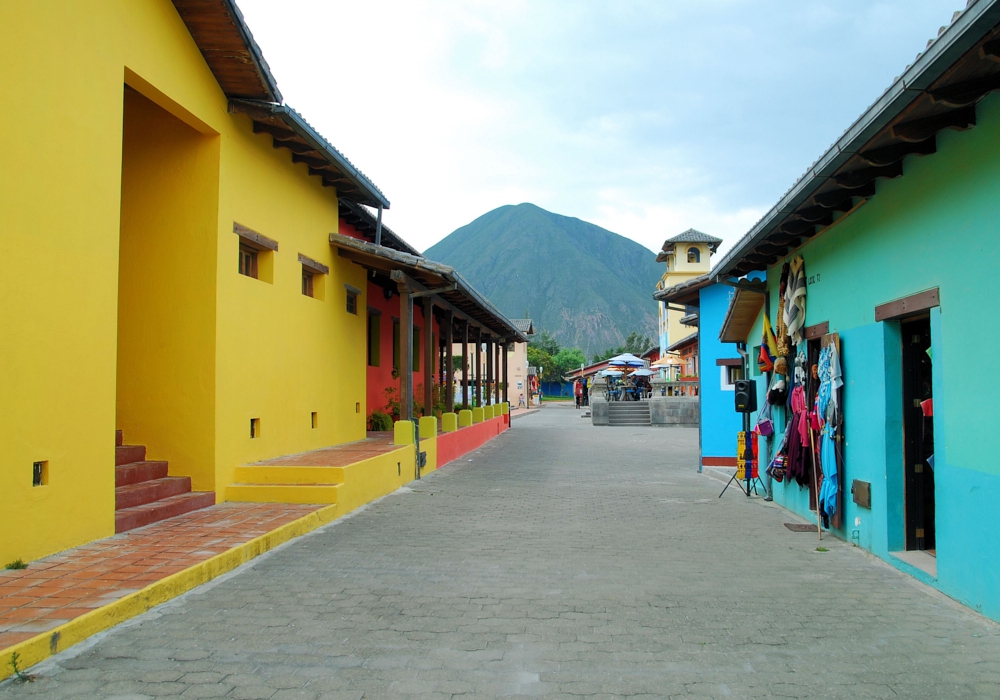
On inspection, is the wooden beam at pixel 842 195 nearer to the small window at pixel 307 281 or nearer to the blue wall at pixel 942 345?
the blue wall at pixel 942 345

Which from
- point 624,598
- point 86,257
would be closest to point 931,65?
point 624,598

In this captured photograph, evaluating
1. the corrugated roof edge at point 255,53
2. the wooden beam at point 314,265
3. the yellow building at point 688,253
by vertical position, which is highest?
the yellow building at point 688,253

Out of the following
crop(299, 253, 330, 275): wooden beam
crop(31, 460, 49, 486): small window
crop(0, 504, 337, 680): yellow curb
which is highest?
crop(299, 253, 330, 275): wooden beam

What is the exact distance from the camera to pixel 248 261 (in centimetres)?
912

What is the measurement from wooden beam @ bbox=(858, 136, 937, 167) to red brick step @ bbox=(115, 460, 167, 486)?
7.29 metres

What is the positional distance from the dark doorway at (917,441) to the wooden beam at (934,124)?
1.76m

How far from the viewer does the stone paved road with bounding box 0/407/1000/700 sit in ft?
11.2

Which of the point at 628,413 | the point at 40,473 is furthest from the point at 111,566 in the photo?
the point at 628,413

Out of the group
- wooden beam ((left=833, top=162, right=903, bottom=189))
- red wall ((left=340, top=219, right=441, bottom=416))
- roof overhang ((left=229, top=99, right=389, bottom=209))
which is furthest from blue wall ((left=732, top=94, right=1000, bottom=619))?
red wall ((left=340, top=219, right=441, bottom=416))

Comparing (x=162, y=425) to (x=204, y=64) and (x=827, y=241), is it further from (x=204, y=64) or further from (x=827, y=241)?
(x=827, y=241)

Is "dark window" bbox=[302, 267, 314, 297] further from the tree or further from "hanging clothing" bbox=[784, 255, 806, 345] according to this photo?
the tree

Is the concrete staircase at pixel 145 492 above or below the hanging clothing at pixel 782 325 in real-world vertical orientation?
below

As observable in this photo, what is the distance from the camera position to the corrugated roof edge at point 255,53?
7.16 meters

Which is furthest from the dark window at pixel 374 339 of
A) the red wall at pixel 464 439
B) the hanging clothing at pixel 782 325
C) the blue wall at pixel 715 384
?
the hanging clothing at pixel 782 325
